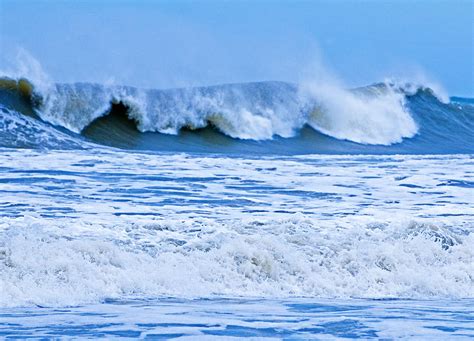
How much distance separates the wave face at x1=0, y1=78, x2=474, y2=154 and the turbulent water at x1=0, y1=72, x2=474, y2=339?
8cm

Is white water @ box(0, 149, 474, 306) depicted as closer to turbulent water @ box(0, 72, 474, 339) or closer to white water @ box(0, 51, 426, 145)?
turbulent water @ box(0, 72, 474, 339)

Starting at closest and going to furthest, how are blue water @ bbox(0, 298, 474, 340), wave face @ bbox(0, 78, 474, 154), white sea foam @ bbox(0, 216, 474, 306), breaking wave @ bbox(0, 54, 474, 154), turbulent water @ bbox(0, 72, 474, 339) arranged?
blue water @ bbox(0, 298, 474, 340), turbulent water @ bbox(0, 72, 474, 339), white sea foam @ bbox(0, 216, 474, 306), wave face @ bbox(0, 78, 474, 154), breaking wave @ bbox(0, 54, 474, 154)

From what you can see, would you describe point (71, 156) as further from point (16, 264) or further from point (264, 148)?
point (16, 264)

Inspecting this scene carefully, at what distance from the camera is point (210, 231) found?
337 inches

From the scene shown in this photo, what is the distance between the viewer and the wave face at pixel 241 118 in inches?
682

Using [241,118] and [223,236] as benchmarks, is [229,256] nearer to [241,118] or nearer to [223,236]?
[223,236]

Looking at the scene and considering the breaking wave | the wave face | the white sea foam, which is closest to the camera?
the white sea foam

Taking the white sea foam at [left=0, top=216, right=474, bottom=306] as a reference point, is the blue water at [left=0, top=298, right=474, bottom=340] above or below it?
below

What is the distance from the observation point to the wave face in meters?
17.3

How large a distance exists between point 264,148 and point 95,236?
416 inches

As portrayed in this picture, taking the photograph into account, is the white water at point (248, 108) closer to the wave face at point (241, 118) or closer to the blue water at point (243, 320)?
the wave face at point (241, 118)

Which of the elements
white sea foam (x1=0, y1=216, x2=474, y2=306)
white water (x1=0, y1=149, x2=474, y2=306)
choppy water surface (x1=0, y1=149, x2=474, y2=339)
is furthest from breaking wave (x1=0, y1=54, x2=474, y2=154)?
white sea foam (x1=0, y1=216, x2=474, y2=306)

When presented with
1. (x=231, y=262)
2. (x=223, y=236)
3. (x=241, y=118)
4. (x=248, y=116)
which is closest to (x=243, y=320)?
(x=231, y=262)

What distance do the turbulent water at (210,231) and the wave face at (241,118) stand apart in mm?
78
